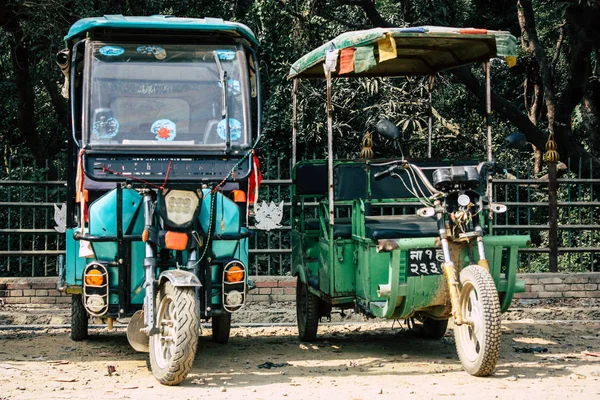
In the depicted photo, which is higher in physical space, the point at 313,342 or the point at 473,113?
the point at 473,113

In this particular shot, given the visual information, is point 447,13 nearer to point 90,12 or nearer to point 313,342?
point 90,12

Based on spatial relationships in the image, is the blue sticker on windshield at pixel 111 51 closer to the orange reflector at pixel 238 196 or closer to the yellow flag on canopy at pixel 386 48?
the orange reflector at pixel 238 196

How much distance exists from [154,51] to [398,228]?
2522mm

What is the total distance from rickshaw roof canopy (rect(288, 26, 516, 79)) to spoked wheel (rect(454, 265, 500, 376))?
190 centimetres

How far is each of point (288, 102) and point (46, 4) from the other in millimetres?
5027

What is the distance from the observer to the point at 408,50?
8.73 m

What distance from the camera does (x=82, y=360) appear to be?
7.61 m

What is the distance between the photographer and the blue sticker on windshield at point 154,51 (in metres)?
7.62

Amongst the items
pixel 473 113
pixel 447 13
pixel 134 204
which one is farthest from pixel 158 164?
pixel 473 113

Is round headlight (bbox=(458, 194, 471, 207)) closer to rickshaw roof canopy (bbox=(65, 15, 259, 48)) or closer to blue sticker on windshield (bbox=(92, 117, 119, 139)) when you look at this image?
rickshaw roof canopy (bbox=(65, 15, 259, 48))

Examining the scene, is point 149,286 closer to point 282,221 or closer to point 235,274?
point 235,274

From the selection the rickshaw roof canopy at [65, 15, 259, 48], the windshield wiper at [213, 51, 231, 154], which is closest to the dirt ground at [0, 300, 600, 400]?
the windshield wiper at [213, 51, 231, 154]

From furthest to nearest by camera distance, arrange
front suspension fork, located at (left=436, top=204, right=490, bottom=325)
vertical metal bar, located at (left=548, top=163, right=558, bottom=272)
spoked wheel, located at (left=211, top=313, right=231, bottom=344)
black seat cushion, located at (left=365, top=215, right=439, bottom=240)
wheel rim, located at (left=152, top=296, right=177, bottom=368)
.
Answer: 1. vertical metal bar, located at (left=548, top=163, right=558, bottom=272)
2. spoked wheel, located at (left=211, top=313, right=231, bottom=344)
3. black seat cushion, located at (left=365, top=215, right=439, bottom=240)
4. front suspension fork, located at (left=436, top=204, right=490, bottom=325)
5. wheel rim, located at (left=152, top=296, right=177, bottom=368)

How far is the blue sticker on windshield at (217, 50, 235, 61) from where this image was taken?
25.3ft
